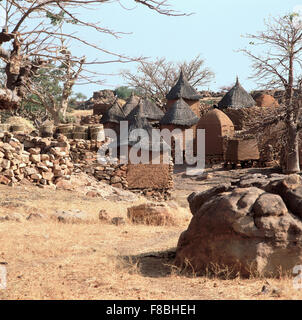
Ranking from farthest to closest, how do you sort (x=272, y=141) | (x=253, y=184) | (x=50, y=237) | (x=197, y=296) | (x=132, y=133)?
(x=272, y=141), (x=132, y=133), (x=50, y=237), (x=253, y=184), (x=197, y=296)

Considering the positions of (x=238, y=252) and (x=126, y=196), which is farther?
(x=126, y=196)

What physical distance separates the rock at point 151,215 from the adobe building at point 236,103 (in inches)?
823

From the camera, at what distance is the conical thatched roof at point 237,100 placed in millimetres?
31234

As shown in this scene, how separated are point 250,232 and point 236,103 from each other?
26945mm

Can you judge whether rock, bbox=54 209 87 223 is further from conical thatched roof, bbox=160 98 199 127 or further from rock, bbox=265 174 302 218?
conical thatched roof, bbox=160 98 199 127

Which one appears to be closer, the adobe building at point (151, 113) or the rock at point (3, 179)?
the rock at point (3, 179)

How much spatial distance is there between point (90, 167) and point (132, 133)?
2330mm

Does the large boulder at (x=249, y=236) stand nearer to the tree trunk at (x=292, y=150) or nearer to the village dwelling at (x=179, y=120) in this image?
the tree trunk at (x=292, y=150)

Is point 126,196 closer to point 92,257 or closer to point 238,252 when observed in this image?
point 92,257

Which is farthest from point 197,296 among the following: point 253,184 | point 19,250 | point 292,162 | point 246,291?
point 292,162

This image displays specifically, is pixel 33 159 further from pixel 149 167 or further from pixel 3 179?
pixel 149 167

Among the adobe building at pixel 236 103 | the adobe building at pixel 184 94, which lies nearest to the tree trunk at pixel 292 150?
the adobe building at pixel 236 103

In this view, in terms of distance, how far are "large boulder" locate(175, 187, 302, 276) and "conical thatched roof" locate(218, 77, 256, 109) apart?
26.3 metres

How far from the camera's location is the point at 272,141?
23.9m
